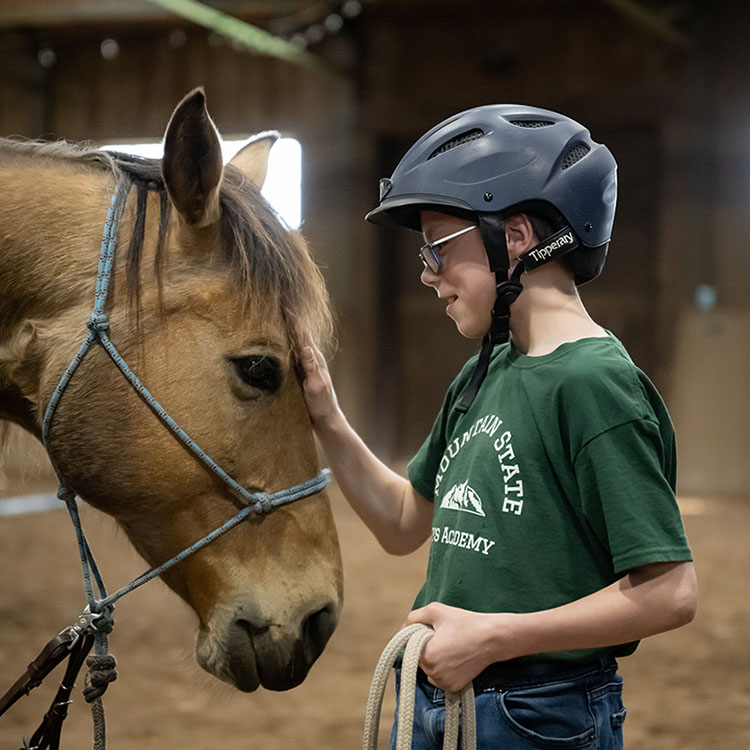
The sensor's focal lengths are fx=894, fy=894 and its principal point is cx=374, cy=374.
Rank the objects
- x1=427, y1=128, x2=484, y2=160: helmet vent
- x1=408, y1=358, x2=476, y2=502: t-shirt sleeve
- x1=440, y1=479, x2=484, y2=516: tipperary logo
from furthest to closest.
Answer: x1=408, y1=358, x2=476, y2=502: t-shirt sleeve
x1=427, y1=128, x2=484, y2=160: helmet vent
x1=440, y1=479, x2=484, y2=516: tipperary logo

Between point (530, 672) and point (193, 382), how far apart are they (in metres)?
0.60

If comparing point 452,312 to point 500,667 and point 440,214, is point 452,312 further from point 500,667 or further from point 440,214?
point 500,667

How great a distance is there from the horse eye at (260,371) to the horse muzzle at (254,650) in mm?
317

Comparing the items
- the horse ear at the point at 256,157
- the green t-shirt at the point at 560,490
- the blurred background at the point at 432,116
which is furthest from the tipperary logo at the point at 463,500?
the blurred background at the point at 432,116

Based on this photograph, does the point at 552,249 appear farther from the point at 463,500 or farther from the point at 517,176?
the point at 463,500

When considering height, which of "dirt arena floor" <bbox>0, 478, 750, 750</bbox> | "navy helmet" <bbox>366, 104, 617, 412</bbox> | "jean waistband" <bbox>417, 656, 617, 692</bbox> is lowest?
"dirt arena floor" <bbox>0, 478, 750, 750</bbox>

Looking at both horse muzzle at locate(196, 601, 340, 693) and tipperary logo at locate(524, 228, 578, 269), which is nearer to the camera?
tipperary logo at locate(524, 228, 578, 269)

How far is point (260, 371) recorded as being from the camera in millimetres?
1292

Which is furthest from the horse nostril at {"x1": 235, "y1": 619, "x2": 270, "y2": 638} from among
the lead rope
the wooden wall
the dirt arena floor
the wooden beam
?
the wooden wall

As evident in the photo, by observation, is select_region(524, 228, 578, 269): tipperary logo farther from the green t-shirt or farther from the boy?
the green t-shirt

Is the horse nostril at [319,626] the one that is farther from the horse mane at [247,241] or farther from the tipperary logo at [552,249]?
the tipperary logo at [552,249]

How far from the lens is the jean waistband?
1071 mm

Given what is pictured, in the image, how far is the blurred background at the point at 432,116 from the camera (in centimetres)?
765

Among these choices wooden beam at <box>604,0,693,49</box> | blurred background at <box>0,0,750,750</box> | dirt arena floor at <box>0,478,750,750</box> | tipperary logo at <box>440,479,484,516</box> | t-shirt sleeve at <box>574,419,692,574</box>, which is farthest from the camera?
blurred background at <box>0,0,750,750</box>
